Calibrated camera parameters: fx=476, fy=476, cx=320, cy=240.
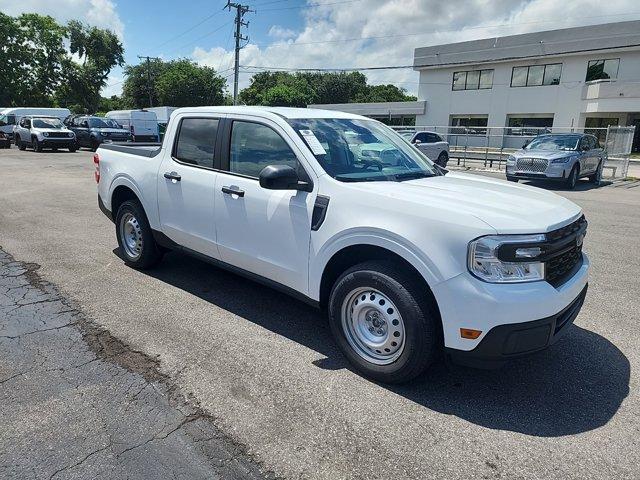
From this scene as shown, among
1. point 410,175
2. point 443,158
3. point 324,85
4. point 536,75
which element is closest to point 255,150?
point 410,175

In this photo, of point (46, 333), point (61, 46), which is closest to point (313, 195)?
point (46, 333)

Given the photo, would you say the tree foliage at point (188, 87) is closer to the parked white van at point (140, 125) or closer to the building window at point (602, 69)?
the parked white van at point (140, 125)

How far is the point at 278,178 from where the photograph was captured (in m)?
3.33

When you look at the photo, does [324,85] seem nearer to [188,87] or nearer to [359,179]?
[188,87]

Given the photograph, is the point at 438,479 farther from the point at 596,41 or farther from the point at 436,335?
the point at 596,41

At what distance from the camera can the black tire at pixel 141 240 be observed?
5199 millimetres

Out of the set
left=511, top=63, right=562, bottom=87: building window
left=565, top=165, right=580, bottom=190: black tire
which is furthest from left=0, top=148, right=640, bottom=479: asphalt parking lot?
left=511, top=63, right=562, bottom=87: building window

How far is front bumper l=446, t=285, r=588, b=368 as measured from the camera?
107 inches

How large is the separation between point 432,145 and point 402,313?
1940 centimetres

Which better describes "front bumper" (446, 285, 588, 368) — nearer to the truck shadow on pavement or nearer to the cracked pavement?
the truck shadow on pavement

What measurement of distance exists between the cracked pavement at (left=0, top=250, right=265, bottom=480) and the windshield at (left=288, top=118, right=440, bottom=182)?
1.93 meters

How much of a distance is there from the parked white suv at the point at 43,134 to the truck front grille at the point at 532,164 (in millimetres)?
21371

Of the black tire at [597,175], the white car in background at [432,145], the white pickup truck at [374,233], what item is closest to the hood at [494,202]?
the white pickup truck at [374,233]

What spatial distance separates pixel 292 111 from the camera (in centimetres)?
420
